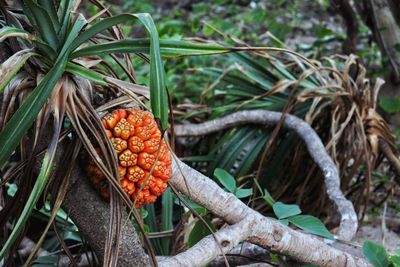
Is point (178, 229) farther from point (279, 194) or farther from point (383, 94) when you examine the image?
point (383, 94)

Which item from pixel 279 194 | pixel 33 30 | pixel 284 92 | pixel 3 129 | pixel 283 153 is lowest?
pixel 279 194

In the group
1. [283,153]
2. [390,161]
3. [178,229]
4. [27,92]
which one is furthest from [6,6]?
[390,161]

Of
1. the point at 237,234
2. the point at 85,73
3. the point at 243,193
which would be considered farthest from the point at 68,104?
the point at 243,193

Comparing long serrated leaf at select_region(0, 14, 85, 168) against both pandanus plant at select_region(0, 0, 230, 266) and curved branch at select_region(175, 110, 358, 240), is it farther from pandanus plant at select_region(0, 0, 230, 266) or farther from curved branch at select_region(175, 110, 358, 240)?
curved branch at select_region(175, 110, 358, 240)

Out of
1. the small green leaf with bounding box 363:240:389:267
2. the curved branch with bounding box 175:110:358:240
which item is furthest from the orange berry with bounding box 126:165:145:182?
the curved branch with bounding box 175:110:358:240

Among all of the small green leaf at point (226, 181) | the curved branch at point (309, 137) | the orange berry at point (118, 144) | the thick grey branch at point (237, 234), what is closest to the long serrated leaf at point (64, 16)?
the orange berry at point (118, 144)

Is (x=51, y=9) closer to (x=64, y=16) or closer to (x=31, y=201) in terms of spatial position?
(x=64, y=16)
